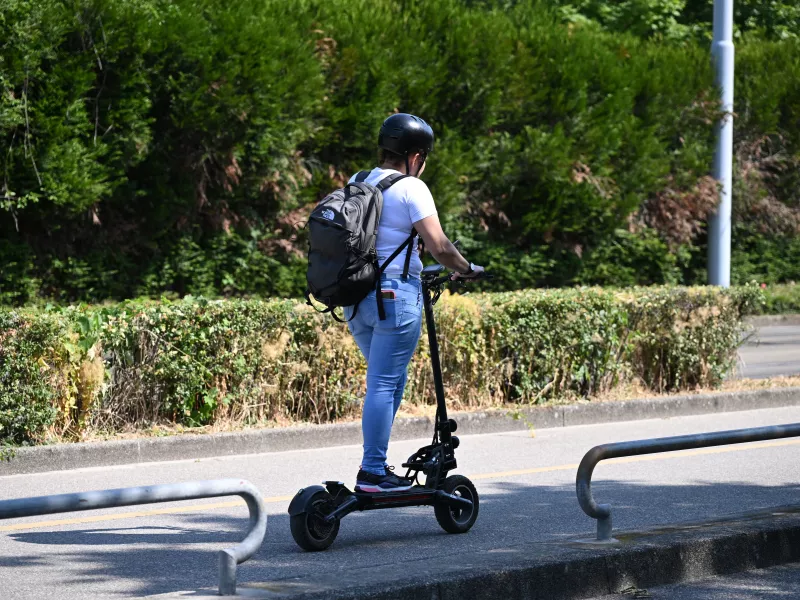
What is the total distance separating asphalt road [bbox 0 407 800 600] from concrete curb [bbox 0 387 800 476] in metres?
0.14

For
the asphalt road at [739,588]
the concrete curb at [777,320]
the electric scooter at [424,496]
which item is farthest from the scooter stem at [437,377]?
the concrete curb at [777,320]

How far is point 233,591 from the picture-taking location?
436 cm

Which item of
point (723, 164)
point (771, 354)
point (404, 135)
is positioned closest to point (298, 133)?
point (723, 164)

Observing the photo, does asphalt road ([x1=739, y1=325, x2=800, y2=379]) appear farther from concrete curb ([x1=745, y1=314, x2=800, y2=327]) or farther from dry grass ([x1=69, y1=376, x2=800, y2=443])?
concrete curb ([x1=745, y1=314, x2=800, y2=327])

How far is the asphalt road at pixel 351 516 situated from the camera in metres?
5.39

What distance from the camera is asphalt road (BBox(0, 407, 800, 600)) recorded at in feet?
17.7

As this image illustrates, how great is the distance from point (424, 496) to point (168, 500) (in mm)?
1985

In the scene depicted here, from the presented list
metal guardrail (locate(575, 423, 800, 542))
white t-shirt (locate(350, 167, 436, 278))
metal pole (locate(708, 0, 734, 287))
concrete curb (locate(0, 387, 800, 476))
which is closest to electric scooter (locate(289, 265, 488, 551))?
white t-shirt (locate(350, 167, 436, 278))

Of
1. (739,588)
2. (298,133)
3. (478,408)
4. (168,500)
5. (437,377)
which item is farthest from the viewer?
(298,133)

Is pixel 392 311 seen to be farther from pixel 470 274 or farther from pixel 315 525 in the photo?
pixel 315 525

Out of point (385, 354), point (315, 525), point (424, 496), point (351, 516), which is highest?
point (385, 354)

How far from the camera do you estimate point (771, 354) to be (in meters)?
17.4

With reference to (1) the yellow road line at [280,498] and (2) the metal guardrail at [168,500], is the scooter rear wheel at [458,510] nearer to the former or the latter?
(1) the yellow road line at [280,498]

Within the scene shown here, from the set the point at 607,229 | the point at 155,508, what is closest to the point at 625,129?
the point at 607,229
